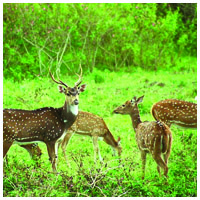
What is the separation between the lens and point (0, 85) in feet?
17.3

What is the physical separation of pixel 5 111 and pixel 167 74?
9.88 feet

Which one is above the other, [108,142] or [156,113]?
[156,113]

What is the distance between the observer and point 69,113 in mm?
4691

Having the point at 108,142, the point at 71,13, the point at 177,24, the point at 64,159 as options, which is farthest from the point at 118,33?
the point at 64,159

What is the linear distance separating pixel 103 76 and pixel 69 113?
153cm

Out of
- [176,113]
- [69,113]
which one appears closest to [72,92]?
[69,113]

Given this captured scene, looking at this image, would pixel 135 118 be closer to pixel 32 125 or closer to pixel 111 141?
pixel 111 141

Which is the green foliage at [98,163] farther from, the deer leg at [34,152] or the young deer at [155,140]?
the young deer at [155,140]

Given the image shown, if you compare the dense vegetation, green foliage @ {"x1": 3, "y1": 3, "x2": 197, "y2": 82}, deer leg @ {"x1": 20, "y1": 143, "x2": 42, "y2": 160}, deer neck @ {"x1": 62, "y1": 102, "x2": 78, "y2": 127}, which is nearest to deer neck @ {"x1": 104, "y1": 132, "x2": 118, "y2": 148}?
the dense vegetation

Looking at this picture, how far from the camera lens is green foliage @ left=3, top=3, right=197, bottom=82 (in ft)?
19.6

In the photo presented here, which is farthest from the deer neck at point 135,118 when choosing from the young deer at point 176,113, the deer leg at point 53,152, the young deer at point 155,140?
the deer leg at point 53,152

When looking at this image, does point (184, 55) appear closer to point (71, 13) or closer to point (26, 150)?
point (71, 13)

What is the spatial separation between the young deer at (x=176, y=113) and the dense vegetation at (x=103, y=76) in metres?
0.17

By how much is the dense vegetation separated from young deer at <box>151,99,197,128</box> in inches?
6.7
